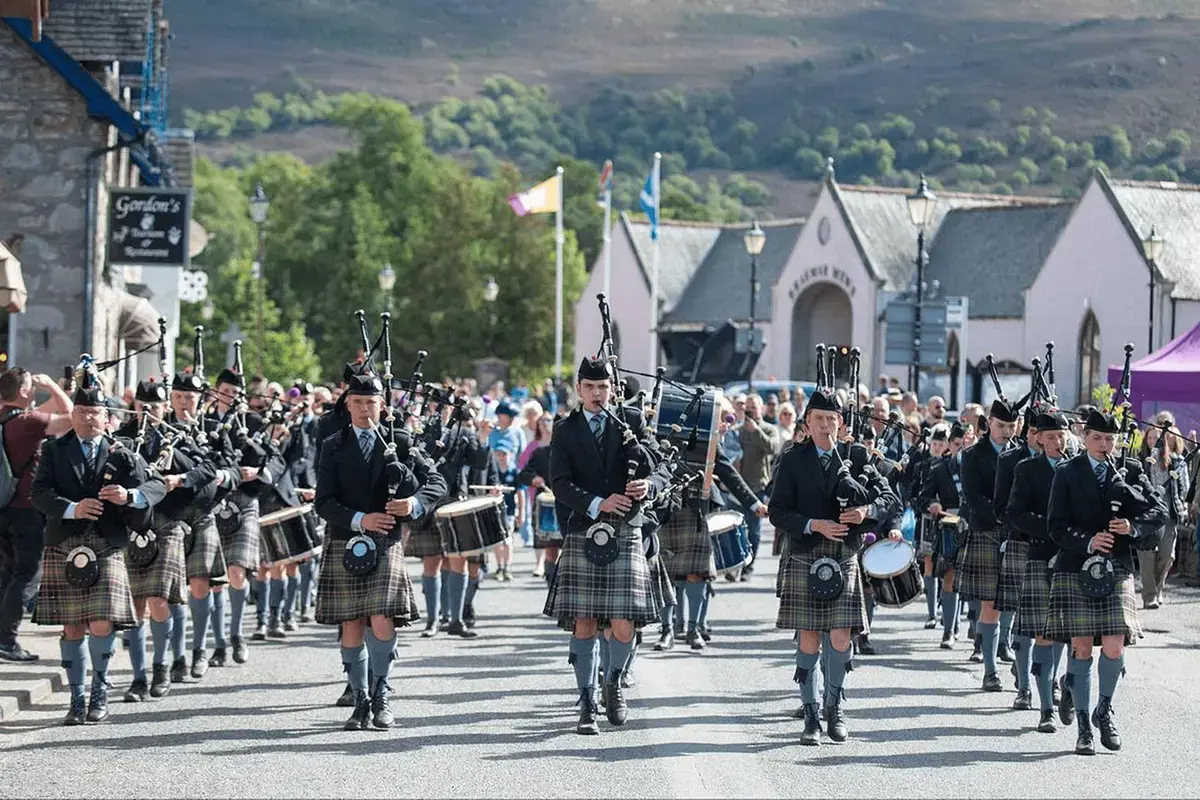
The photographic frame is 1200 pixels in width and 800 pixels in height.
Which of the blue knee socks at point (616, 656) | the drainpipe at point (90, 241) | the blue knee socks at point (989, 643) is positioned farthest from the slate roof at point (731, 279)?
the blue knee socks at point (616, 656)

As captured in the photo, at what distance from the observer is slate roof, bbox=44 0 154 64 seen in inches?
906

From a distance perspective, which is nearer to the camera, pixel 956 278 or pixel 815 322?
pixel 956 278

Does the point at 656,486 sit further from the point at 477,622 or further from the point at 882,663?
the point at 477,622

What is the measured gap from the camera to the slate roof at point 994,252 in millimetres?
55062

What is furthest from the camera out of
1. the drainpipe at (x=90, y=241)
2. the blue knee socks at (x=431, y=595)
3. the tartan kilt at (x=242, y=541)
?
the drainpipe at (x=90, y=241)

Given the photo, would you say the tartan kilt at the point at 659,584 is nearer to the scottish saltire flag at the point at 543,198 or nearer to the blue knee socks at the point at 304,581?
the blue knee socks at the point at 304,581

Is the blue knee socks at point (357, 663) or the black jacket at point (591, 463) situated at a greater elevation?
the black jacket at point (591, 463)

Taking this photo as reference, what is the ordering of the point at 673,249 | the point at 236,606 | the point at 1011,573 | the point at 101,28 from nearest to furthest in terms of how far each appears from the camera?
the point at 1011,573 < the point at 236,606 < the point at 101,28 < the point at 673,249

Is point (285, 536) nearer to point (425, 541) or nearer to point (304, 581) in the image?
point (425, 541)

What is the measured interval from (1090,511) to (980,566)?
8.13 feet

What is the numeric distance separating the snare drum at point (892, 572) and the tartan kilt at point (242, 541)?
4072 mm

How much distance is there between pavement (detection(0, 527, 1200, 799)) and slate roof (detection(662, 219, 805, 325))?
174 ft

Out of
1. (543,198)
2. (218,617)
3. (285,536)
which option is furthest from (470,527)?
(543,198)

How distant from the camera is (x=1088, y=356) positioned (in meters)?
49.0
